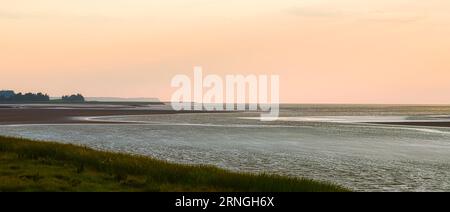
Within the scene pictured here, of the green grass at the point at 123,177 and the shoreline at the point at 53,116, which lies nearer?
the green grass at the point at 123,177

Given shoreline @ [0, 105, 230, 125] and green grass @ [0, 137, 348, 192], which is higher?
green grass @ [0, 137, 348, 192]

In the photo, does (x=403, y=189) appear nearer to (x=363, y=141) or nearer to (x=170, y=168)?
(x=170, y=168)

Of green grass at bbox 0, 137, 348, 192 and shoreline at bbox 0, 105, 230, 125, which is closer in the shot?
green grass at bbox 0, 137, 348, 192

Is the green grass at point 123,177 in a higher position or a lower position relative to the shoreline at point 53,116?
higher

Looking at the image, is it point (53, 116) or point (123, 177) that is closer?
point (123, 177)

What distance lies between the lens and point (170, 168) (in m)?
23.2

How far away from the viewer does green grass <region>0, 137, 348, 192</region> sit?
738 inches

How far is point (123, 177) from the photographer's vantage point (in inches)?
842

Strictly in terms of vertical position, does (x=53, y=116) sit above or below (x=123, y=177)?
below

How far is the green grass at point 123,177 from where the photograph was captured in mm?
18750

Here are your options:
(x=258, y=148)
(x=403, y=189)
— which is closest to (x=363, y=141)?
(x=258, y=148)
